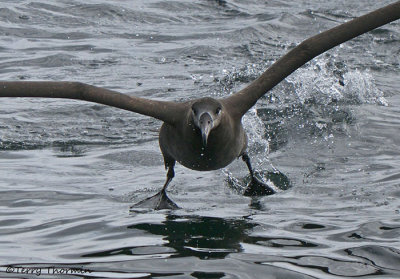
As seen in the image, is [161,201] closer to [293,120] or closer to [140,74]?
[293,120]

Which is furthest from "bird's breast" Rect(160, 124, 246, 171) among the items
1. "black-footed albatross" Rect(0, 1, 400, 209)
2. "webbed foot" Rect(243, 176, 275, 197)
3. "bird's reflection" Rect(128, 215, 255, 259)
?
"webbed foot" Rect(243, 176, 275, 197)

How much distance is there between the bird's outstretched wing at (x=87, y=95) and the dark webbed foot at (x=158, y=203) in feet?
2.70

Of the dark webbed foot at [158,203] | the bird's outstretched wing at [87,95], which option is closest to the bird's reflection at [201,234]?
the dark webbed foot at [158,203]

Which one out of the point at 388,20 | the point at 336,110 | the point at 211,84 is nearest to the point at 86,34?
the point at 211,84

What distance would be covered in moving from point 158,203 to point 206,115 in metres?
1.37

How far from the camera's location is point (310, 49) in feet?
28.9

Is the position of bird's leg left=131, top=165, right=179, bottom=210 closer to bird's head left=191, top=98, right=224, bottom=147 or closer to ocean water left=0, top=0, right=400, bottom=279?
ocean water left=0, top=0, right=400, bottom=279

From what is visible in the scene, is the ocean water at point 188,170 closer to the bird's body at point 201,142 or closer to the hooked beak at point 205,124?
the bird's body at point 201,142

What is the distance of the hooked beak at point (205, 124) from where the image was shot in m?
7.58

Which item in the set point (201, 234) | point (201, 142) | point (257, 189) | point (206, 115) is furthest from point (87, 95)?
point (257, 189)

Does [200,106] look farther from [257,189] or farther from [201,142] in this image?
[257,189]

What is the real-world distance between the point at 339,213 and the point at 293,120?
4240 mm

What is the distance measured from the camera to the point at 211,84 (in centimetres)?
1434

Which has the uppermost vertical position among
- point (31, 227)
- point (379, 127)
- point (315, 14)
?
point (315, 14)
